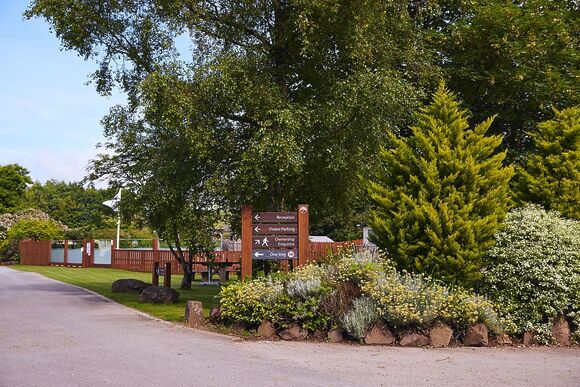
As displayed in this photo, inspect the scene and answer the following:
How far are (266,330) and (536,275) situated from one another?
4.76m

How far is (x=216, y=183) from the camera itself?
13727 mm

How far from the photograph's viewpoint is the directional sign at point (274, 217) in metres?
13.2

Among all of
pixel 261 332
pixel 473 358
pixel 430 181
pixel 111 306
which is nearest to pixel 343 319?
pixel 261 332

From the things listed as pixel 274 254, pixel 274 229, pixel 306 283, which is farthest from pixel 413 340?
pixel 274 229

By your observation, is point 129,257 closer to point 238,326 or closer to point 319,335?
point 238,326

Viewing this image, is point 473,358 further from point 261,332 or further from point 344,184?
point 344,184

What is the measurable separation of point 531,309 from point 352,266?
10.4 feet

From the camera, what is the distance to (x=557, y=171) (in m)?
13.4

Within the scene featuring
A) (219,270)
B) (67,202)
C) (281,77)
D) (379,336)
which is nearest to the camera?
(379,336)

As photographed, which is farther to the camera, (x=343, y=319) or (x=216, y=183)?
(x=216, y=183)

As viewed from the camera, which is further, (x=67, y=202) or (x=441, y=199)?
(x=67, y=202)

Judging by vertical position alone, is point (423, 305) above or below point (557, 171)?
below

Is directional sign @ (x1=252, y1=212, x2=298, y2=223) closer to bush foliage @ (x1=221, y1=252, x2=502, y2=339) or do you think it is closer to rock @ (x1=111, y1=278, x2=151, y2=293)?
bush foliage @ (x1=221, y1=252, x2=502, y2=339)

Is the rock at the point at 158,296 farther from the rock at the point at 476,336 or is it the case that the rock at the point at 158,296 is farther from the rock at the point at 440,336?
the rock at the point at 476,336
